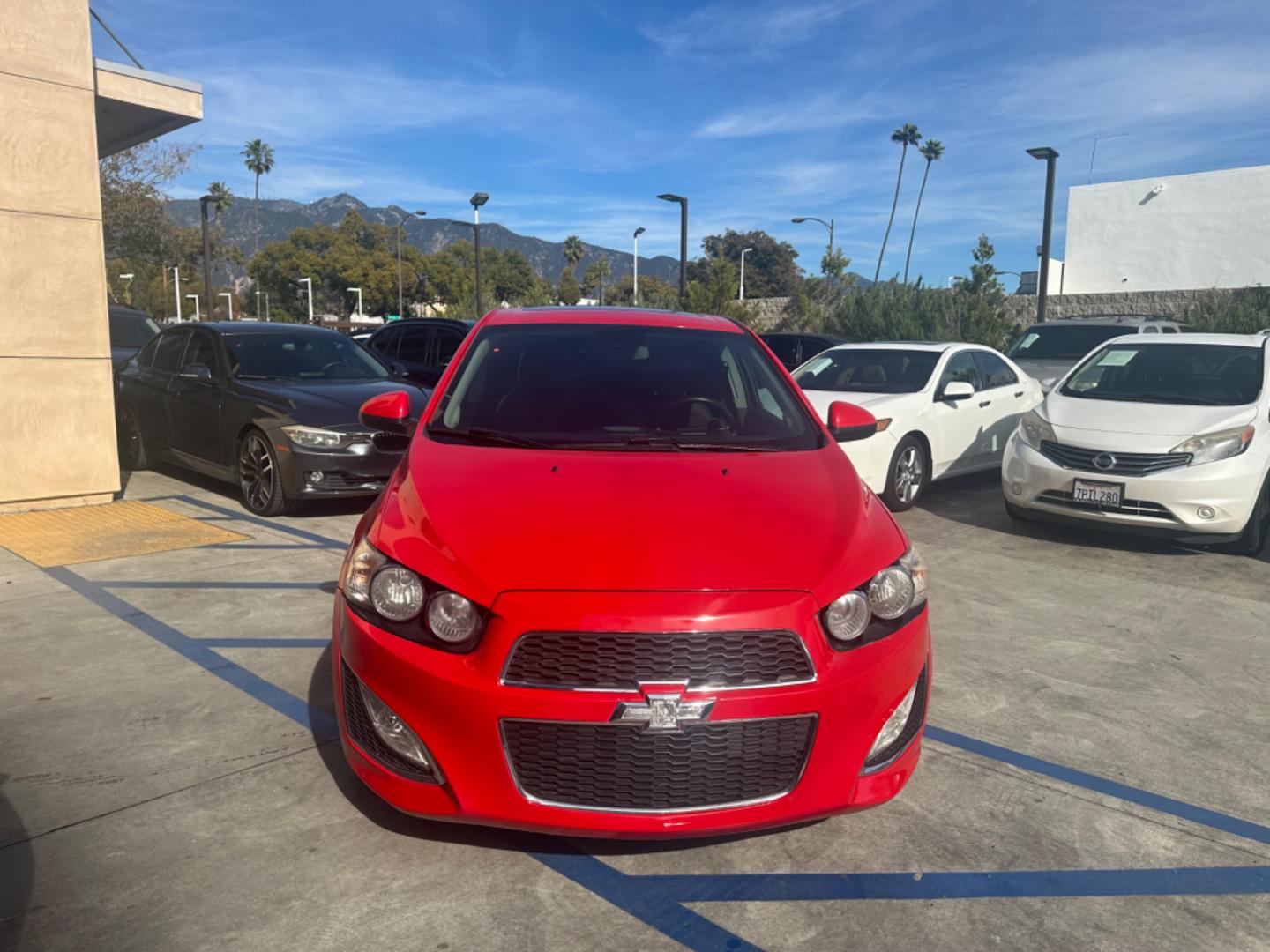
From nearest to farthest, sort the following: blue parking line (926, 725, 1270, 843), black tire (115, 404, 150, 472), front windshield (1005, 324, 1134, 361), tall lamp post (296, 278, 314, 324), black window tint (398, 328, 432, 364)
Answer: blue parking line (926, 725, 1270, 843) < black tire (115, 404, 150, 472) < front windshield (1005, 324, 1134, 361) < black window tint (398, 328, 432, 364) < tall lamp post (296, 278, 314, 324)

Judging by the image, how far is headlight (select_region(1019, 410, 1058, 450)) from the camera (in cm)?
756

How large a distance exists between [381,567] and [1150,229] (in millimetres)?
41388

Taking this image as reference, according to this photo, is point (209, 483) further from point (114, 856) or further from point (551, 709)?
point (551, 709)

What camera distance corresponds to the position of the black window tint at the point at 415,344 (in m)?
14.0

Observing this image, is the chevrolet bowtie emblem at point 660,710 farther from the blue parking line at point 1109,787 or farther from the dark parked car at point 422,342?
the dark parked car at point 422,342

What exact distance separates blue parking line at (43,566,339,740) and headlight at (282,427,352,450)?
208 centimetres

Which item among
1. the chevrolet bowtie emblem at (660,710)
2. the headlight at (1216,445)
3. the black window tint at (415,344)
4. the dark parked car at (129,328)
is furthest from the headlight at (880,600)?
the dark parked car at (129,328)

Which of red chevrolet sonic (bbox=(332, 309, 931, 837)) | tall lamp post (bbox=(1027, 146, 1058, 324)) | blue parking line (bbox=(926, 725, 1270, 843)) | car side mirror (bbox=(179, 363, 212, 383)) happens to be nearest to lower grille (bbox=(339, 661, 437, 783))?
red chevrolet sonic (bbox=(332, 309, 931, 837))

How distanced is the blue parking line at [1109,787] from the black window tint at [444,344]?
35.8 ft

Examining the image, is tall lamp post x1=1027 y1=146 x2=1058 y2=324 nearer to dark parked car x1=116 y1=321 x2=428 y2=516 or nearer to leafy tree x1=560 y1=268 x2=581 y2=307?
dark parked car x1=116 y1=321 x2=428 y2=516

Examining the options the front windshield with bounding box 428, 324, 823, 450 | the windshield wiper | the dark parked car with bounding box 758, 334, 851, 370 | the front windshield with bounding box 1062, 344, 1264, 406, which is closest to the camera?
the windshield wiper

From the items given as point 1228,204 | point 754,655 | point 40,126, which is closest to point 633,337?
point 754,655

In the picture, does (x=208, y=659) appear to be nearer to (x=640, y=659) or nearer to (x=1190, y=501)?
(x=640, y=659)

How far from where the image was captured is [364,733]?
2832 mm
